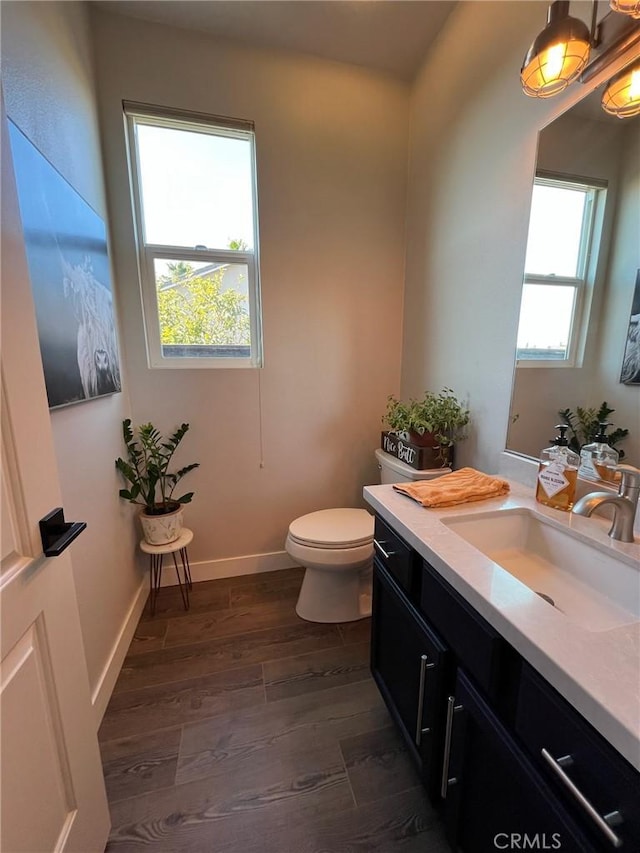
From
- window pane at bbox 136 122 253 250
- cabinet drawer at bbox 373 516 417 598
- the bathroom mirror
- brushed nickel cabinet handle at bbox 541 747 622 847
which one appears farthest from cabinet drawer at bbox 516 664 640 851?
window pane at bbox 136 122 253 250

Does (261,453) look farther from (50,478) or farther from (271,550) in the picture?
(50,478)

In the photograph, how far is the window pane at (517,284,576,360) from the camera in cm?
115

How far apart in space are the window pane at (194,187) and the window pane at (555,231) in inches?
54.9

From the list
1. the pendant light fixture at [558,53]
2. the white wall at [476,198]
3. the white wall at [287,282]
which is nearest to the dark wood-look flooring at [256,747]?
the white wall at [287,282]

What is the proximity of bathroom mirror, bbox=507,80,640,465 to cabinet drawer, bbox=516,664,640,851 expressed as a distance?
2.37 ft

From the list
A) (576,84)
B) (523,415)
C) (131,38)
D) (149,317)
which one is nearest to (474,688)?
(523,415)

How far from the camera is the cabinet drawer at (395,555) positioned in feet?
3.22

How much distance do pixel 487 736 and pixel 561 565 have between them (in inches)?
19.0

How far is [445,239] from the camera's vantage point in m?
1.72

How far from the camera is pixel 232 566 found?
2170mm

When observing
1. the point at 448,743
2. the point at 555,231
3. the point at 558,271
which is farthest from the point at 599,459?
the point at 448,743

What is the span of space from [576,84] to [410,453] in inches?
54.2

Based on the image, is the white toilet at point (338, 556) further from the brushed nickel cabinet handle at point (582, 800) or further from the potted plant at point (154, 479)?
the brushed nickel cabinet handle at point (582, 800)

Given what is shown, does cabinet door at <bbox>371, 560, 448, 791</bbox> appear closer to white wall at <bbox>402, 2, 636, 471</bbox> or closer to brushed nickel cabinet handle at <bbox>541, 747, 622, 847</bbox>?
brushed nickel cabinet handle at <bbox>541, 747, 622, 847</bbox>
